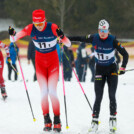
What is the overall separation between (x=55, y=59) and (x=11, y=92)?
13.8 ft

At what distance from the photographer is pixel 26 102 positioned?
770 cm

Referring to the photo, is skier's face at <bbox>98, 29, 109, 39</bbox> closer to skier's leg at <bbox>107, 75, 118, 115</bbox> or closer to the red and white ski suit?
the red and white ski suit

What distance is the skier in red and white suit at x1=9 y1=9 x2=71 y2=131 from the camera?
5.06 meters

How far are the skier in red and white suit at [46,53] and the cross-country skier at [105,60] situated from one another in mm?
469

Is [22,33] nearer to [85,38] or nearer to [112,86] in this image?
[85,38]

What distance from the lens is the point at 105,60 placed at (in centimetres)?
526

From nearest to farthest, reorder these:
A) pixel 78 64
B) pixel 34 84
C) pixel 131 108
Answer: pixel 131 108 < pixel 34 84 < pixel 78 64

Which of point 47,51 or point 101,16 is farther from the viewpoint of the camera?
point 101,16

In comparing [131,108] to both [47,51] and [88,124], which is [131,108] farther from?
[47,51]

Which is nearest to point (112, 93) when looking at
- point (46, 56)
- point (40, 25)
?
point (46, 56)

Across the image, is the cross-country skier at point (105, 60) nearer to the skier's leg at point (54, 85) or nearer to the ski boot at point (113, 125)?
the ski boot at point (113, 125)

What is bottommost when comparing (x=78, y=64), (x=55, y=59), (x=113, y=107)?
(x=78, y=64)

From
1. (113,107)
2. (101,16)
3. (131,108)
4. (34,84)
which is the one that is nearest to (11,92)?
(34,84)

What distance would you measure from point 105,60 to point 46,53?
41.6 inches
